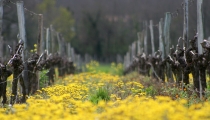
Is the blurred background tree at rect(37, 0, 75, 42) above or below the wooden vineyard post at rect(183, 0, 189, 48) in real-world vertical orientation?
above

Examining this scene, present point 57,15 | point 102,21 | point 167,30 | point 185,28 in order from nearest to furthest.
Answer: point 185,28 → point 167,30 → point 57,15 → point 102,21

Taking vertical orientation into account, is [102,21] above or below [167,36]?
above

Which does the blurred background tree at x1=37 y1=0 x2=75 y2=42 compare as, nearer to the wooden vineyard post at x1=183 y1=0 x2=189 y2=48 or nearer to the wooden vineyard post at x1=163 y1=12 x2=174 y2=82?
the wooden vineyard post at x1=163 y1=12 x2=174 y2=82

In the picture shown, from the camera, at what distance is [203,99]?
10.3 metres

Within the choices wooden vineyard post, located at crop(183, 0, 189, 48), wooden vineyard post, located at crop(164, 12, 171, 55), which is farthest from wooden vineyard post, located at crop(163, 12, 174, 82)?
wooden vineyard post, located at crop(183, 0, 189, 48)

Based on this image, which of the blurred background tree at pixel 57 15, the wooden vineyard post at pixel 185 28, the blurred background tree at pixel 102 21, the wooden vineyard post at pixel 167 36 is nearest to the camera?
the wooden vineyard post at pixel 185 28

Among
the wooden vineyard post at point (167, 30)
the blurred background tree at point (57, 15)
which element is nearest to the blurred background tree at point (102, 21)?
the blurred background tree at point (57, 15)

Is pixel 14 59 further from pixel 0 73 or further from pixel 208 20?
pixel 208 20

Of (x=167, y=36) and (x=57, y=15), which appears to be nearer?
(x=167, y=36)

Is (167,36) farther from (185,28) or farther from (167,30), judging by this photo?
(185,28)

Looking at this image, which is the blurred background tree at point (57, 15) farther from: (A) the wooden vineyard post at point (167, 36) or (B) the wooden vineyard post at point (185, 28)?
(B) the wooden vineyard post at point (185, 28)

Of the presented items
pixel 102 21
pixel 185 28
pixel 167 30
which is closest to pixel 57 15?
pixel 102 21

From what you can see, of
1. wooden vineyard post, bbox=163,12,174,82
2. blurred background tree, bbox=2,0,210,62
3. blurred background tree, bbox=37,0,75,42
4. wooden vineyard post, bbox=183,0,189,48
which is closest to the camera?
wooden vineyard post, bbox=183,0,189,48

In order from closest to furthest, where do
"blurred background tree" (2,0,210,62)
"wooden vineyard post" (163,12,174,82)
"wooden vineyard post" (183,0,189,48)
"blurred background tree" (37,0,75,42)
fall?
"wooden vineyard post" (183,0,189,48), "wooden vineyard post" (163,12,174,82), "blurred background tree" (37,0,75,42), "blurred background tree" (2,0,210,62)
